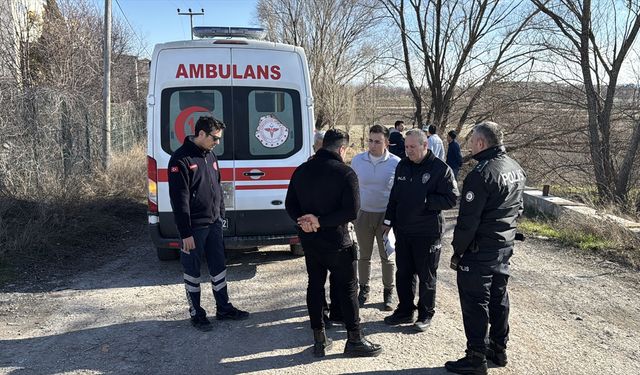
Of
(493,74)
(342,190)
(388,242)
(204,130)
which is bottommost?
(388,242)

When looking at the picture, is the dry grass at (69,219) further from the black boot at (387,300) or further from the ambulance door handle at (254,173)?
the black boot at (387,300)

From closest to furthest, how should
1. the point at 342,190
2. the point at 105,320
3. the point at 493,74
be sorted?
the point at 342,190 < the point at 105,320 < the point at 493,74

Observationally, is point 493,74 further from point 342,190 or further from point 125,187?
point 342,190

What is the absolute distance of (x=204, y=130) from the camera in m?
4.20

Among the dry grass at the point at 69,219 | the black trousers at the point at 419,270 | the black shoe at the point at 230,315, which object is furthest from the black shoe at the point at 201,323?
the dry grass at the point at 69,219

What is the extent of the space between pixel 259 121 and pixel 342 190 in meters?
2.49

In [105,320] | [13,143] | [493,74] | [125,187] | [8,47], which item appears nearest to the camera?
[105,320]

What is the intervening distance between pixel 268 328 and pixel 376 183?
65.2 inches

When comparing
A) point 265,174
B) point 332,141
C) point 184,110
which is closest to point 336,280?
point 332,141

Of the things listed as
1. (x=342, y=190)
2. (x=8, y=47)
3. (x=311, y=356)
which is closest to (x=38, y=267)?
(x=311, y=356)

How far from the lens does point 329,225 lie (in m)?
3.54

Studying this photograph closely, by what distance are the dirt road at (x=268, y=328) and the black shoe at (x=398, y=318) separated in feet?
0.23

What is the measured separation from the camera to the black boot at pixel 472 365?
11.3 feet

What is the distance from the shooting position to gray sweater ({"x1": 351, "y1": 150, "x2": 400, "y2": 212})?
14.9 feet
